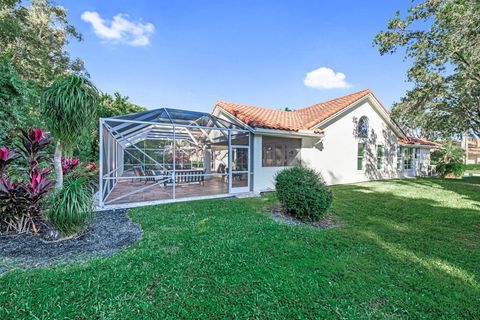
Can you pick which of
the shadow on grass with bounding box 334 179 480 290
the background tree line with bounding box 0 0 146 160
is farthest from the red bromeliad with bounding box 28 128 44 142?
the shadow on grass with bounding box 334 179 480 290

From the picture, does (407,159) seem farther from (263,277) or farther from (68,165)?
(68,165)

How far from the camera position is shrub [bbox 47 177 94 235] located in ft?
15.3

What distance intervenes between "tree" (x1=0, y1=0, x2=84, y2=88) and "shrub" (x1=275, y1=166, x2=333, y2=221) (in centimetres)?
1518

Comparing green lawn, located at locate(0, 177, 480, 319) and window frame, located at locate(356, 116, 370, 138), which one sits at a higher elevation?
window frame, located at locate(356, 116, 370, 138)

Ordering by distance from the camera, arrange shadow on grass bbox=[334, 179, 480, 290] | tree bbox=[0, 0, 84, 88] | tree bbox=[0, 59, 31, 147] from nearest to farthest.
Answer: shadow on grass bbox=[334, 179, 480, 290] < tree bbox=[0, 59, 31, 147] < tree bbox=[0, 0, 84, 88]

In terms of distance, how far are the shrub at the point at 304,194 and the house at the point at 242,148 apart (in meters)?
3.98

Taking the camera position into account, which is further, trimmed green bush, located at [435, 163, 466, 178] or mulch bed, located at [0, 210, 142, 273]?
trimmed green bush, located at [435, 163, 466, 178]

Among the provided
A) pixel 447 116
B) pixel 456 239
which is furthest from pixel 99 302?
pixel 447 116

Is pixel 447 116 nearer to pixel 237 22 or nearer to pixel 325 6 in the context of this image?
pixel 325 6

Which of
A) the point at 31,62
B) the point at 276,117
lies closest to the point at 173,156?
the point at 276,117

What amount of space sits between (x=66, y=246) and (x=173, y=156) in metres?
5.29

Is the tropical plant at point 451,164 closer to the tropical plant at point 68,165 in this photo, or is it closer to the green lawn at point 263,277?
the green lawn at point 263,277

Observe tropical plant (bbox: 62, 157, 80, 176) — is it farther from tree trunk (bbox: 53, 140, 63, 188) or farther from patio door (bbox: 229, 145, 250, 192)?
patio door (bbox: 229, 145, 250, 192)

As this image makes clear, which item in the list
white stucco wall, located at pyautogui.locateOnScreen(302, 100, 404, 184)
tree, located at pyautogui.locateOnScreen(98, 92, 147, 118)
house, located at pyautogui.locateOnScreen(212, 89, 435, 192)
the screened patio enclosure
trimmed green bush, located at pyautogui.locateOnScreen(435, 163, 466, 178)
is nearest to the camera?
the screened patio enclosure
